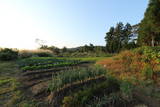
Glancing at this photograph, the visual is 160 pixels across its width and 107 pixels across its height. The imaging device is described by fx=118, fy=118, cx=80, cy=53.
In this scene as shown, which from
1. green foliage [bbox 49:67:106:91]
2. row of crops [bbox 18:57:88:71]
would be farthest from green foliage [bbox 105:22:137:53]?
green foliage [bbox 49:67:106:91]

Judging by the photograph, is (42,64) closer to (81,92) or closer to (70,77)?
(70,77)

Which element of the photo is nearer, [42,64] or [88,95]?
[88,95]

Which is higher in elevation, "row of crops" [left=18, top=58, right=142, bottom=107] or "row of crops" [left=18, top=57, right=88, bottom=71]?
"row of crops" [left=18, top=57, right=88, bottom=71]

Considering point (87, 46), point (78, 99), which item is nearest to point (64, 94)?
point (78, 99)

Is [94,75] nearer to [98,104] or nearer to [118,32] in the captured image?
[98,104]

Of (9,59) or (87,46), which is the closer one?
(9,59)

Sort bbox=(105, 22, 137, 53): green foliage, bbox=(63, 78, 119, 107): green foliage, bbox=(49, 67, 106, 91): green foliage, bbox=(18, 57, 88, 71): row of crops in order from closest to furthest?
bbox=(63, 78, 119, 107): green foliage < bbox=(49, 67, 106, 91): green foliage < bbox=(18, 57, 88, 71): row of crops < bbox=(105, 22, 137, 53): green foliage

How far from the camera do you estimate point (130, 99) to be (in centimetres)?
273

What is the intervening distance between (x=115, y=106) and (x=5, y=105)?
259 cm

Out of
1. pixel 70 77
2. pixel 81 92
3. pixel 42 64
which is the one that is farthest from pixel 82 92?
pixel 42 64

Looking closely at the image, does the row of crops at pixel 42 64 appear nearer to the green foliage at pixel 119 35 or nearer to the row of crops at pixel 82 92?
the row of crops at pixel 82 92

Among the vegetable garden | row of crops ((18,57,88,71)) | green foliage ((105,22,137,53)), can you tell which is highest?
green foliage ((105,22,137,53))

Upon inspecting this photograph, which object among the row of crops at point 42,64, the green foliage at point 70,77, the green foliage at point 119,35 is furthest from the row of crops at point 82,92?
the green foliage at point 119,35

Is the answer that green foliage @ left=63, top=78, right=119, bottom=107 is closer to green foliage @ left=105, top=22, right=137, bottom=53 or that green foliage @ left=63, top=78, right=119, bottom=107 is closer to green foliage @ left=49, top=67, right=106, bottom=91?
green foliage @ left=49, top=67, right=106, bottom=91
